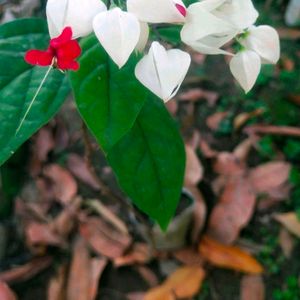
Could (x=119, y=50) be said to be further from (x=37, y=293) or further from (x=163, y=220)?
(x=37, y=293)

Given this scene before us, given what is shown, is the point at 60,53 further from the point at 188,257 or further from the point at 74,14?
the point at 188,257

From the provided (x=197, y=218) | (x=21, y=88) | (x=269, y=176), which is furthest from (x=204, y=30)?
(x=269, y=176)

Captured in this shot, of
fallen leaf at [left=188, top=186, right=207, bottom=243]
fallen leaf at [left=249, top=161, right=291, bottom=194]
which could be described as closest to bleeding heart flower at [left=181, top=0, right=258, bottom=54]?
fallen leaf at [left=188, top=186, right=207, bottom=243]

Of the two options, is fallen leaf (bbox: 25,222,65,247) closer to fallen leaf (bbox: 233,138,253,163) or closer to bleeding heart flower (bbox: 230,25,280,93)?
fallen leaf (bbox: 233,138,253,163)

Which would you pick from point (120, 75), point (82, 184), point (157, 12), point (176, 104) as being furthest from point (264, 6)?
point (157, 12)

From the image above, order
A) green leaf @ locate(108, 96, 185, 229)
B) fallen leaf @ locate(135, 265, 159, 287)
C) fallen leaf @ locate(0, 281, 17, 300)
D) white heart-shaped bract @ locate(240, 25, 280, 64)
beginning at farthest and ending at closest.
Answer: fallen leaf @ locate(135, 265, 159, 287)
fallen leaf @ locate(0, 281, 17, 300)
green leaf @ locate(108, 96, 185, 229)
white heart-shaped bract @ locate(240, 25, 280, 64)

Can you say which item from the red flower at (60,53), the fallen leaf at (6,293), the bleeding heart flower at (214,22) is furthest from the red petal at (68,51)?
the fallen leaf at (6,293)
